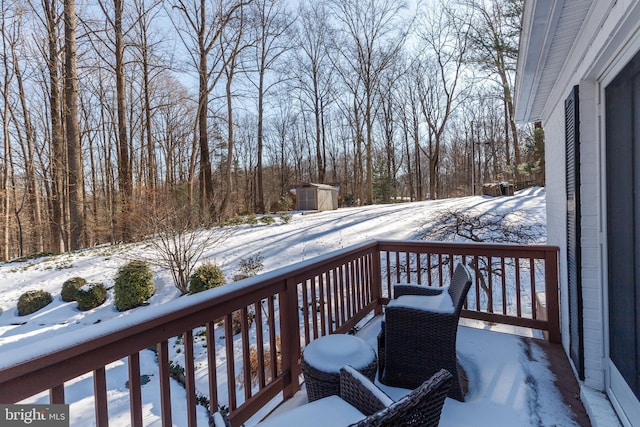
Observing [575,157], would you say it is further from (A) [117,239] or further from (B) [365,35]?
(B) [365,35]

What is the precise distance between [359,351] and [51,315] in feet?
22.4

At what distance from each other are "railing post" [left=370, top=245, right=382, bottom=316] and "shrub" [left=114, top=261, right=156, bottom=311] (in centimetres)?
479

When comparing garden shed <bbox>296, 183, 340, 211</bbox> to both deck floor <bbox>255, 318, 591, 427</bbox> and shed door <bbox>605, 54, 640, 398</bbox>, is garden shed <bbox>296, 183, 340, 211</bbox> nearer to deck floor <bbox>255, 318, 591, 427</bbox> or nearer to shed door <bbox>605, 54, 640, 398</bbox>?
deck floor <bbox>255, 318, 591, 427</bbox>

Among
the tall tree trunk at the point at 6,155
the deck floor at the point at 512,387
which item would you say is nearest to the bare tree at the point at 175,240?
the deck floor at the point at 512,387

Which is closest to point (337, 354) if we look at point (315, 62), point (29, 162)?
point (29, 162)

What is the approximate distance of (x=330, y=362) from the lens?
1.96 meters

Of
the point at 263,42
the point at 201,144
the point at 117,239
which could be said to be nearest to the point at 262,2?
the point at 263,42

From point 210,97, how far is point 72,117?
16.4ft

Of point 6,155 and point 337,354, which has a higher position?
point 6,155

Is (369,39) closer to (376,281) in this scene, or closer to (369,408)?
(376,281)

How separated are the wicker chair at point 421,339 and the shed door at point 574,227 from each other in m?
0.74

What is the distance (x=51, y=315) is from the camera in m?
6.18

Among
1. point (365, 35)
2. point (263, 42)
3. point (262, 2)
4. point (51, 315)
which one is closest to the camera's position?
point (51, 315)

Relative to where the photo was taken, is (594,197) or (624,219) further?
(594,197)
